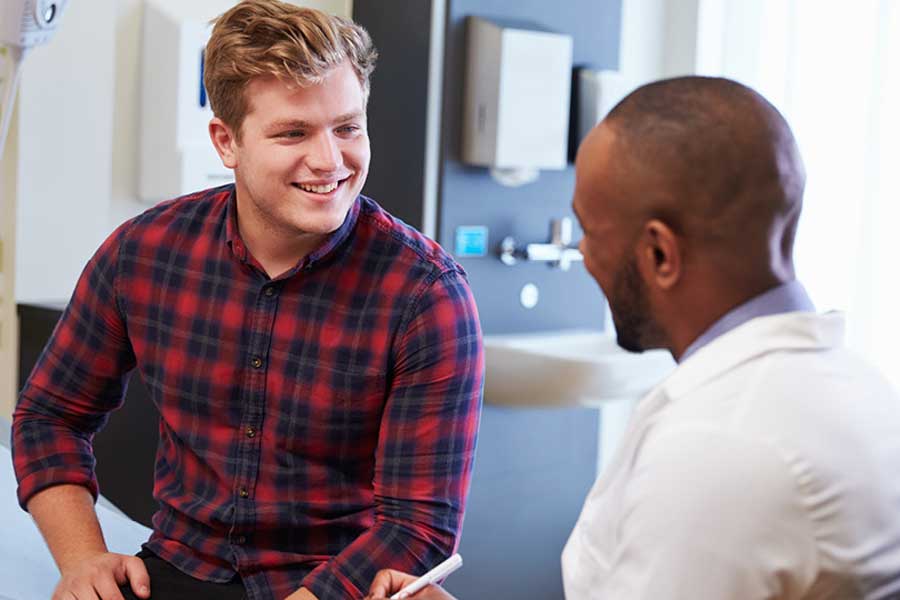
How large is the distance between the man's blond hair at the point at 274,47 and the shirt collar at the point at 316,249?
13cm

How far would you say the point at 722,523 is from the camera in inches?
31.3

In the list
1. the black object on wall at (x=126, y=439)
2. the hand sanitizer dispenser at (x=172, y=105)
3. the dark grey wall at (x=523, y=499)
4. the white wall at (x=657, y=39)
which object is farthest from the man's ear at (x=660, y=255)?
the white wall at (x=657, y=39)

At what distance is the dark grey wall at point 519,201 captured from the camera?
8.96 feet

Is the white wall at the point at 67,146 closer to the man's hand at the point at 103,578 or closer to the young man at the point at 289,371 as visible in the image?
the young man at the point at 289,371

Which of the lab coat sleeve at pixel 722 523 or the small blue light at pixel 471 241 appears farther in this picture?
the small blue light at pixel 471 241

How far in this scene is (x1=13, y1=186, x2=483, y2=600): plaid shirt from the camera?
1.41 m

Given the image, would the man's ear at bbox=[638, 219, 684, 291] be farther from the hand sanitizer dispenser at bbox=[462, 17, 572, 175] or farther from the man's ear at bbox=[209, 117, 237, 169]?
the hand sanitizer dispenser at bbox=[462, 17, 572, 175]

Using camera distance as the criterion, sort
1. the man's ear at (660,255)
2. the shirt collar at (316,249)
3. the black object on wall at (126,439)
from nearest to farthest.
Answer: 1. the man's ear at (660,255)
2. the shirt collar at (316,249)
3. the black object on wall at (126,439)

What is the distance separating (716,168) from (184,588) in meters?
0.90

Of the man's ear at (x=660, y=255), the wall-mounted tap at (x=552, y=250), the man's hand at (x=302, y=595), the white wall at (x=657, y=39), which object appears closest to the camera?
the man's ear at (x=660, y=255)

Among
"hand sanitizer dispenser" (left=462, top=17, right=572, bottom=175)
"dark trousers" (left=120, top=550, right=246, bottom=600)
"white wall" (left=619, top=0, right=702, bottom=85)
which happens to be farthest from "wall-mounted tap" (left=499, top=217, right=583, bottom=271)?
"dark trousers" (left=120, top=550, right=246, bottom=600)

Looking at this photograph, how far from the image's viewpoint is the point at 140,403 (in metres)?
2.30

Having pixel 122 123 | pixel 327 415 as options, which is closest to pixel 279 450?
pixel 327 415

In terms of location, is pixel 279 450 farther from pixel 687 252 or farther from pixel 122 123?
pixel 122 123
